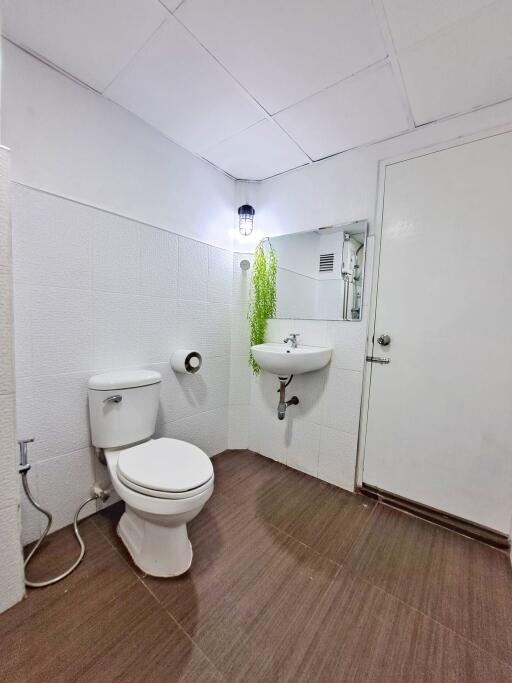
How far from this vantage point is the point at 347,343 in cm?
172

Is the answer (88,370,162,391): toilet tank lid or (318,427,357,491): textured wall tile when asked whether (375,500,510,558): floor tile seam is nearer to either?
(318,427,357,491): textured wall tile

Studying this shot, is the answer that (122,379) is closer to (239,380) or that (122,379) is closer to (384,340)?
(239,380)

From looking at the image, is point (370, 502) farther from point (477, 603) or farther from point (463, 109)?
point (463, 109)

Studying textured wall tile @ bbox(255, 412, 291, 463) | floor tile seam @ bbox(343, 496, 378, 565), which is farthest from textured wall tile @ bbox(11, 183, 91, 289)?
floor tile seam @ bbox(343, 496, 378, 565)

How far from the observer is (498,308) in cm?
129

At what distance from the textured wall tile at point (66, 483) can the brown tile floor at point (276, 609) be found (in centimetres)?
9

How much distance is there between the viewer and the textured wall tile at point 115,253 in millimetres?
1362

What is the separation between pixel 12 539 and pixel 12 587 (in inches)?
6.9

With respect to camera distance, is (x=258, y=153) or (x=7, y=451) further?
(x=258, y=153)

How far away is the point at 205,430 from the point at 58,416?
0.93m

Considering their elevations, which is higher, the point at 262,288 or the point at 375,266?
the point at 375,266

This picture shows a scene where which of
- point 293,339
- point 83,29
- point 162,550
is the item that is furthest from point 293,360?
point 83,29

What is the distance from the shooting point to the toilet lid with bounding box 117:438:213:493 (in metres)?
1.05

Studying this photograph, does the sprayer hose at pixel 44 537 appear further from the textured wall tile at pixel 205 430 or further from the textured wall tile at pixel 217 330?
the textured wall tile at pixel 217 330
